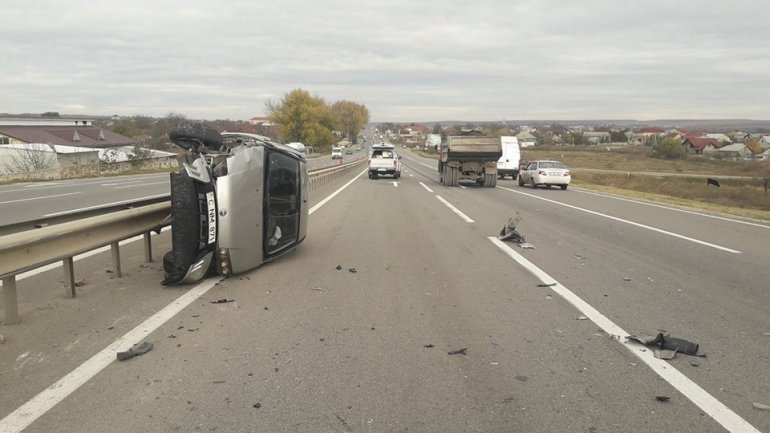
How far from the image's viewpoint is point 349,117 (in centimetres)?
17375

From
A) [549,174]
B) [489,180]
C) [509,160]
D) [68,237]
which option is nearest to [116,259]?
[68,237]

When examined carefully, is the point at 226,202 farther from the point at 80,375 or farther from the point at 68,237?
the point at 80,375

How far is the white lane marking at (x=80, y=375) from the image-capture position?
358 centimetres

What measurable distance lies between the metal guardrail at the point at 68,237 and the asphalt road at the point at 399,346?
0.32 metres

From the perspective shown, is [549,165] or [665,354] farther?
[549,165]

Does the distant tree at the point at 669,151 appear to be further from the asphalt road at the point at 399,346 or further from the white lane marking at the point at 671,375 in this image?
the white lane marking at the point at 671,375

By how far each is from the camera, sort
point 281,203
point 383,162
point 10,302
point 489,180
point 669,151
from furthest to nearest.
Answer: point 669,151, point 383,162, point 489,180, point 281,203, point 10,302

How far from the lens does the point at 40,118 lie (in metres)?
137

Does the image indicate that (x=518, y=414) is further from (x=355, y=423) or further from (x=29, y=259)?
(x=29, y=259)

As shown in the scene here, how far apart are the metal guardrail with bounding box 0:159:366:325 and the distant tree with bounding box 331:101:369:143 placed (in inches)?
6466

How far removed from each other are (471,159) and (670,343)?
1001 inches

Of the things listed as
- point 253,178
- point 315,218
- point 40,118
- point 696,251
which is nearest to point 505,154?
point 315,218

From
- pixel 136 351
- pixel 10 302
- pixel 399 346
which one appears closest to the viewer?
pixel 136 351

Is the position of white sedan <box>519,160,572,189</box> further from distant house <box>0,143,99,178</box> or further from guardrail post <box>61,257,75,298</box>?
distant house <box>0,143,99,178</box>
